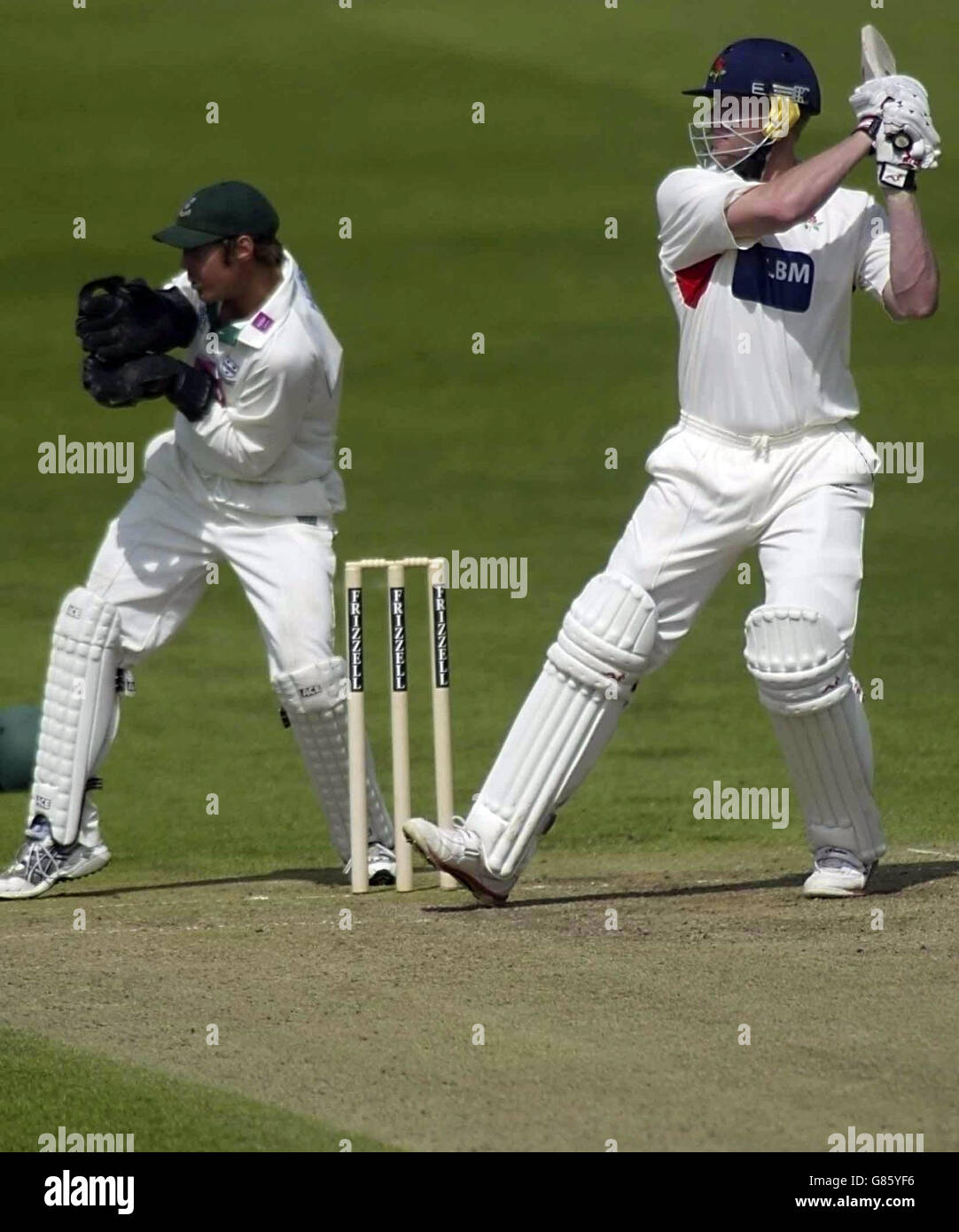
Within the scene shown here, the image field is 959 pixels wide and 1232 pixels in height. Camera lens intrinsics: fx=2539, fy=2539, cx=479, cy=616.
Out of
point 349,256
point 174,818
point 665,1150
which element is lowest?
point 665,1150

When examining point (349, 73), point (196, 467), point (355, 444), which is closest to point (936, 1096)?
point (196, 467)

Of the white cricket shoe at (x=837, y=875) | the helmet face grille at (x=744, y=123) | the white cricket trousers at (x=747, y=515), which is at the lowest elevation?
the white cricket shoe at (x=837, y=875)

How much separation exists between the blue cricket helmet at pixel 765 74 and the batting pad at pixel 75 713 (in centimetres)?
243

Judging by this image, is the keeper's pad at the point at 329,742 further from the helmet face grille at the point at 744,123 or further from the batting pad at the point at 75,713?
the helmet face grille at the point at 744,123

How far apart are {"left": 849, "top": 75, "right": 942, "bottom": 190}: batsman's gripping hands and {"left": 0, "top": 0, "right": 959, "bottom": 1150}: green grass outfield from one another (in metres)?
2.40

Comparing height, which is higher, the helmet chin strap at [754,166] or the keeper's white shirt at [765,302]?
the helmet chin strap at [754,166]

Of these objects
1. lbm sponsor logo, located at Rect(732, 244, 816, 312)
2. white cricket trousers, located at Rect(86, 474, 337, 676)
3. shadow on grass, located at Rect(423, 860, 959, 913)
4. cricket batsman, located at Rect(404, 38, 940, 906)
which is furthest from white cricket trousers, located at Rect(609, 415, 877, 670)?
white cricket trousers, located at Rect(86, 474, 337, 676)

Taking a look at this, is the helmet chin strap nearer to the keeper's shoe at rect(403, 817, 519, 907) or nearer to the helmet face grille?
the helmet face grille

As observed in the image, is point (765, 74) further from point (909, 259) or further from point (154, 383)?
point (154, 383)

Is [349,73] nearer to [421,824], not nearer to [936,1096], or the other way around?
[421,824]

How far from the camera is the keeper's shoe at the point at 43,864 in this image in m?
7.74

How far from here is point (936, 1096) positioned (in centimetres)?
489

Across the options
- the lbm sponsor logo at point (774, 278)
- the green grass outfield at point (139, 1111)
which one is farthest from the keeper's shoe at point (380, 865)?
the green grass outfield at point (139, 1111)

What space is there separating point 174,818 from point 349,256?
11.4 m
